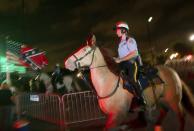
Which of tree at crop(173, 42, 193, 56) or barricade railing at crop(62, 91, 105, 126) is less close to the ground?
tree at crop(173, 42, 193, 56)

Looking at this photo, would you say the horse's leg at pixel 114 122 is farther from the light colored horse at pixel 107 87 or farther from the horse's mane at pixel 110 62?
the horse's mane at pixel 110 62

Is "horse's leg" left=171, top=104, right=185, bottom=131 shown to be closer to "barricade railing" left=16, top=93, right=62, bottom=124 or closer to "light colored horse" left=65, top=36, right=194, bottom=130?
"light colored horse" left=65, top=36, right=194, bottom=130

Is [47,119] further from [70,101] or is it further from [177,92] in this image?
[177,92]

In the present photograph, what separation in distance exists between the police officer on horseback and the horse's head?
0.68m

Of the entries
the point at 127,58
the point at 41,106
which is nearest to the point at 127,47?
the point at 127,58

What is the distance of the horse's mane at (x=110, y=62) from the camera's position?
8945 mm

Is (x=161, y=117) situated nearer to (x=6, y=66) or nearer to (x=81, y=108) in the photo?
(x=81, y=108)

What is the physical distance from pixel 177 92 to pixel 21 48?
1409 cm

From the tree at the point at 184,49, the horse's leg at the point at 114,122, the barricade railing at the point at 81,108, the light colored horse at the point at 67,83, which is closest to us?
the horse's leg at the point at 114,122

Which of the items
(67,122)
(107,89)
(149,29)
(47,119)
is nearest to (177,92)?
(107,89)

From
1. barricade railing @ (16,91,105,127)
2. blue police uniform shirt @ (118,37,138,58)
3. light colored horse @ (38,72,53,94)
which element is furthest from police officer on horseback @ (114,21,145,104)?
light colored horse @ (38,72,53,94)

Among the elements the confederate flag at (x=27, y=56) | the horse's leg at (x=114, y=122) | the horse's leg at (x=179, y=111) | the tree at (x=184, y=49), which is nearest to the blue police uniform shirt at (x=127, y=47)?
the horse's leg at (x=114, y=122)

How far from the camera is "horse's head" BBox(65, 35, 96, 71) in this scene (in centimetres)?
867

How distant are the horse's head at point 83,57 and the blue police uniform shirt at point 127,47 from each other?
2.50 feet
